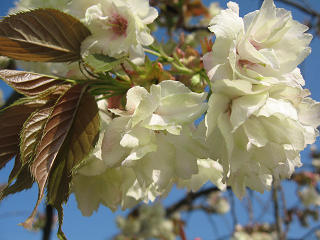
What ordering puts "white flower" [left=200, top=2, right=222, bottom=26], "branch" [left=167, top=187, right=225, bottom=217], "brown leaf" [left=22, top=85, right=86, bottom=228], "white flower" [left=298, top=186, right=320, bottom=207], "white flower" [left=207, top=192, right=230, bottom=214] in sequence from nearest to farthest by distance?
"brown leaf" [left=22, top=85, right=86, bottom=228] < "white flower" [left=200, top=2, right=222, bottom=26] < "branch" [left=167, top=187, right=225, bottom=217] < "white flower" [left=298, top=186, right=320, bottom=207] < "white flower" [left=207, top=192, right=230, bottom=214]

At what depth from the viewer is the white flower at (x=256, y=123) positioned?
1.76 ft

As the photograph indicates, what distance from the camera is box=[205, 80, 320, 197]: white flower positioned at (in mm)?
537

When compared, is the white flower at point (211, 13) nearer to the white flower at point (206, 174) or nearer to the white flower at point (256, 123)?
the white flower at point (206, 174)

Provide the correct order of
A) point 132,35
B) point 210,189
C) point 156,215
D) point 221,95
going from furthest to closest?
point 156,215, point 210,189, point 132,35, point 221,95

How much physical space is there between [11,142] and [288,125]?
1.53 ft

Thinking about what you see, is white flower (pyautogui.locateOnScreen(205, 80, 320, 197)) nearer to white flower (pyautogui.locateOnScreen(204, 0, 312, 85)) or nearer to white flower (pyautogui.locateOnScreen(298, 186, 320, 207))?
white flower (pyautogui.locateOnScreen(204, 0, 312, 85))

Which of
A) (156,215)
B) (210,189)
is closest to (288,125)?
(210,189)

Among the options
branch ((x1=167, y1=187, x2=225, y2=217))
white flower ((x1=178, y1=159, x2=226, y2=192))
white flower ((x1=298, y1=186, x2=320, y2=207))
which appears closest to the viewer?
white flower ((x1=178, y1=159, x2=226, y2=192))

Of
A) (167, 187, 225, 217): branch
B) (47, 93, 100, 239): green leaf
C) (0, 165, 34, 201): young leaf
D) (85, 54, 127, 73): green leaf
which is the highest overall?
(85, 54, 127, 73): green leaf

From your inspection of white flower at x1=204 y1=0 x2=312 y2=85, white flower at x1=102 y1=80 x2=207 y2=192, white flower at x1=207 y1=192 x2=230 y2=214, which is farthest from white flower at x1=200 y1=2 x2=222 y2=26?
white flower at x1=207 y1=192 x2=230 y2=214

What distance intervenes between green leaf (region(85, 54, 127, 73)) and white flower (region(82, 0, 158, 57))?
2 centimetres

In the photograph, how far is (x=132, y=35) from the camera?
65 centimetres

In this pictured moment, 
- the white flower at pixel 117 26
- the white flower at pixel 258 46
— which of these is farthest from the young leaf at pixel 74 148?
the white flower at pixel 258 46

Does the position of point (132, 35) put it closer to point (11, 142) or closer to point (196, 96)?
point (196, 96)
